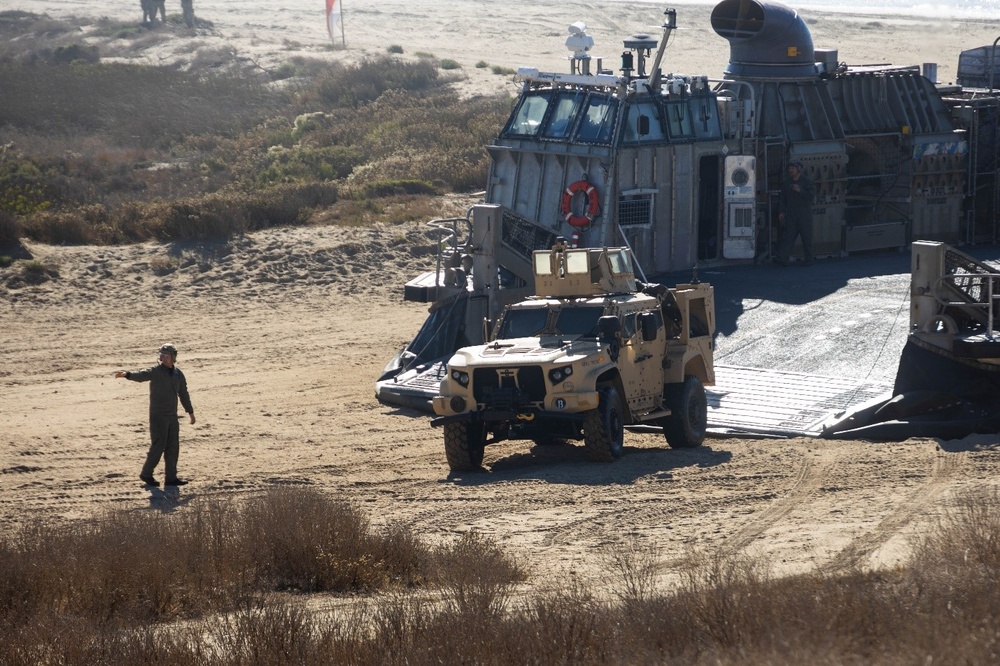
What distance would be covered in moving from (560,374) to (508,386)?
20.1 inches

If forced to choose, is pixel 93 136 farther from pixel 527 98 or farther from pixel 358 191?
pixel 527 98

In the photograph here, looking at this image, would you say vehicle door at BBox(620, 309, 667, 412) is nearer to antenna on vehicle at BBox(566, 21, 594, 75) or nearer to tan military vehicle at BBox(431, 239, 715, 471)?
tan military vehicle at BBox(431, 239, 715, 471)

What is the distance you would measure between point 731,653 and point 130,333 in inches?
634

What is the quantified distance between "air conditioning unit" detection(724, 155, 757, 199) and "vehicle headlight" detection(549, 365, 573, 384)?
7.28 m

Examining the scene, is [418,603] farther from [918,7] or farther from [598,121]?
[918,7]

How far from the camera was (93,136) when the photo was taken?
40531mm

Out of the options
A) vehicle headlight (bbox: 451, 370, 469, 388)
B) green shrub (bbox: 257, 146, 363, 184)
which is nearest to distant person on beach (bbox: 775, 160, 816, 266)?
vehicle headlight (bbox: 451, 370, 469, 388)

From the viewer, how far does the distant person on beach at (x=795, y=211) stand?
18953 mm

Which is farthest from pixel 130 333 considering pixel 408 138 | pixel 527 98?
pixel 408 138

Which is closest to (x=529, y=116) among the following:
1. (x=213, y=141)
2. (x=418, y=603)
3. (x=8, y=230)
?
(x=8, y=230)

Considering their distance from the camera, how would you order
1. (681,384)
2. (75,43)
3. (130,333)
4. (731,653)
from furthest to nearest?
(75,43) < (130,333) < (681,384) < (731,653)

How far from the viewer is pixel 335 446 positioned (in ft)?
48.1

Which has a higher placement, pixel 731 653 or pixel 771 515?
pixel 731 653

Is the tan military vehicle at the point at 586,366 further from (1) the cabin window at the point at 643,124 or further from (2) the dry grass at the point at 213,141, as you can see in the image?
(2) the dry grass at the point at 213,141
